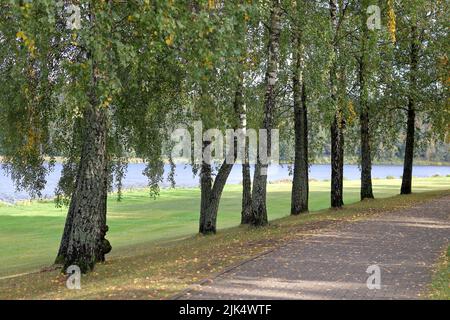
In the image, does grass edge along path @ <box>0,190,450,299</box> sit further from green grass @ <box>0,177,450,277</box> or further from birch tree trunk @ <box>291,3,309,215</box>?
green grass @ <box>0,177,450,277</box>

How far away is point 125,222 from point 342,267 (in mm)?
25205

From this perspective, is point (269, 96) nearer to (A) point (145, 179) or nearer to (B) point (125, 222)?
(B) point (125, 222)

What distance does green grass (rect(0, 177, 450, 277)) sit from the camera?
24750mm

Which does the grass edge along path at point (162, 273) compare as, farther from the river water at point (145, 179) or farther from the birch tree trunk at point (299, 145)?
the river water at point (145, 179)

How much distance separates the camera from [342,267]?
12164 millimetres

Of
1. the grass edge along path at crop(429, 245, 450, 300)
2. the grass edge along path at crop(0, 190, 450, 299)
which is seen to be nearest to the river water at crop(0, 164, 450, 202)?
the grass edge along path at crop(0, 190, 450, 299)

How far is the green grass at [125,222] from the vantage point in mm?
24750

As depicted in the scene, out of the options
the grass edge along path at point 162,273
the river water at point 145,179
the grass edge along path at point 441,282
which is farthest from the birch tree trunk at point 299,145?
the grass edge along path at point 441,282

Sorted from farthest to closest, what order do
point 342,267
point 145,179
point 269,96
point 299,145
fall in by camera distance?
point 145,179 → point 299,145 → point 269,96 → point 342,267

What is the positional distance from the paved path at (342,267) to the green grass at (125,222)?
28.9 feet

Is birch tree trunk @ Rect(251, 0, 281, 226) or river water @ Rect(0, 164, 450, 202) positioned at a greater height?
birch tree trunk @ Rect(251, 0, 281, 226)

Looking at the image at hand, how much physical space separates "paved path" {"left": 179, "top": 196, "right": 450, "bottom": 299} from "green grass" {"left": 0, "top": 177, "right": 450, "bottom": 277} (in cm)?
882

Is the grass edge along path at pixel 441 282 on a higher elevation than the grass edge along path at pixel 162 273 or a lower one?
higher

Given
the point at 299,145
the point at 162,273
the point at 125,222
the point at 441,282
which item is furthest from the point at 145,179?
the point at 441,282
